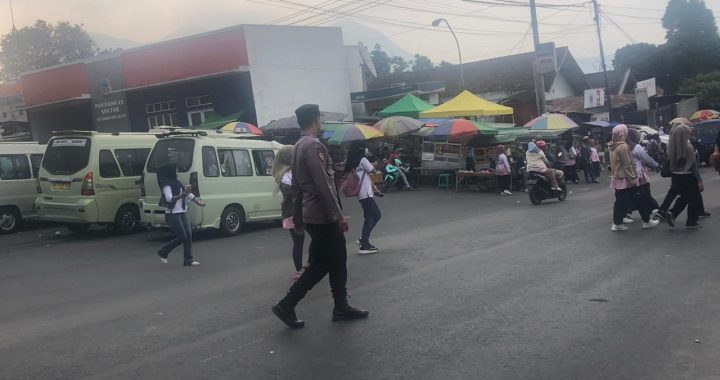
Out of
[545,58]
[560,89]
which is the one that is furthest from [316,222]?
[560,89]

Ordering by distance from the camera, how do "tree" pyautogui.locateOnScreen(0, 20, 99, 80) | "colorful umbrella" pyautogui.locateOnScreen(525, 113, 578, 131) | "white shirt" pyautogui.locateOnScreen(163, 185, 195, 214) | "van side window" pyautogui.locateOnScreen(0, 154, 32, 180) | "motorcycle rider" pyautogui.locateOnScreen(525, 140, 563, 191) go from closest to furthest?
"white shirt" pyautogui.locateOnScreen(163, 185, 195, 214) → "van side window" pyautogui.locateOnScreen(0, 154, 32, 180) → "motorcycle rider" pyautogui.locateOnScreen(525, 140, 563, 191) → "colorful umbrella" pyautogui.locateOnScreen(525, 113, 578, 131) → "tree" pyautogui.locateOnScreen(0, 20, 99, 80)

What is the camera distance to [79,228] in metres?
13.3

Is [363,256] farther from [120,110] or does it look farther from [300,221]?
[120,110]

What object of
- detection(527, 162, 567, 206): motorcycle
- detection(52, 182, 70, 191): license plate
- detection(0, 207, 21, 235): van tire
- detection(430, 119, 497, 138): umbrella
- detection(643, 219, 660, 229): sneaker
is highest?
detection(430, 119, 497, 138): umbrella

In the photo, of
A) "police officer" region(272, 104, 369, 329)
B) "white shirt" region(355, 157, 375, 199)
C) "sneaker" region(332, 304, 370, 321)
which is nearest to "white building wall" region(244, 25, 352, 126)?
"white shirt" region(355, 157, 375, 199)

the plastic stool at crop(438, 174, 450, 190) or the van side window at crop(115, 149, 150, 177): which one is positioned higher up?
the van side window at crop(115, 149, 150, 177)

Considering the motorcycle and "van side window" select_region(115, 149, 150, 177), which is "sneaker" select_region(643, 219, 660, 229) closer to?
the motorcycle

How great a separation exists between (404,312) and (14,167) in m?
11.9

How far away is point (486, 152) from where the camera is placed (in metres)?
22.0

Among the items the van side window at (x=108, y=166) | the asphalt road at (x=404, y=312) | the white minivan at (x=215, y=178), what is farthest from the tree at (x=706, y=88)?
the van side window at (x=108, y=166)

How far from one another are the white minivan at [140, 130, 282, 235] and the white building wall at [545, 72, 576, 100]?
3013cm

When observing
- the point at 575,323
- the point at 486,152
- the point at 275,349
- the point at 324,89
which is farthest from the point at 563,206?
the point at 324,89

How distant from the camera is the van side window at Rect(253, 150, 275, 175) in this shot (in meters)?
12.8

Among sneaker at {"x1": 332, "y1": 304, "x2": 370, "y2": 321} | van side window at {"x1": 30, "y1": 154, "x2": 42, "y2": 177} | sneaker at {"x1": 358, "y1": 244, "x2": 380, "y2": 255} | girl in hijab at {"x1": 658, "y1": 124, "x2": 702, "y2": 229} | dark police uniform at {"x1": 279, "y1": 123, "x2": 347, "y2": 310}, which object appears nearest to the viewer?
dark police uniform at {"x1": 279, "y1": 123, "x2": 347, "y2": 310}
